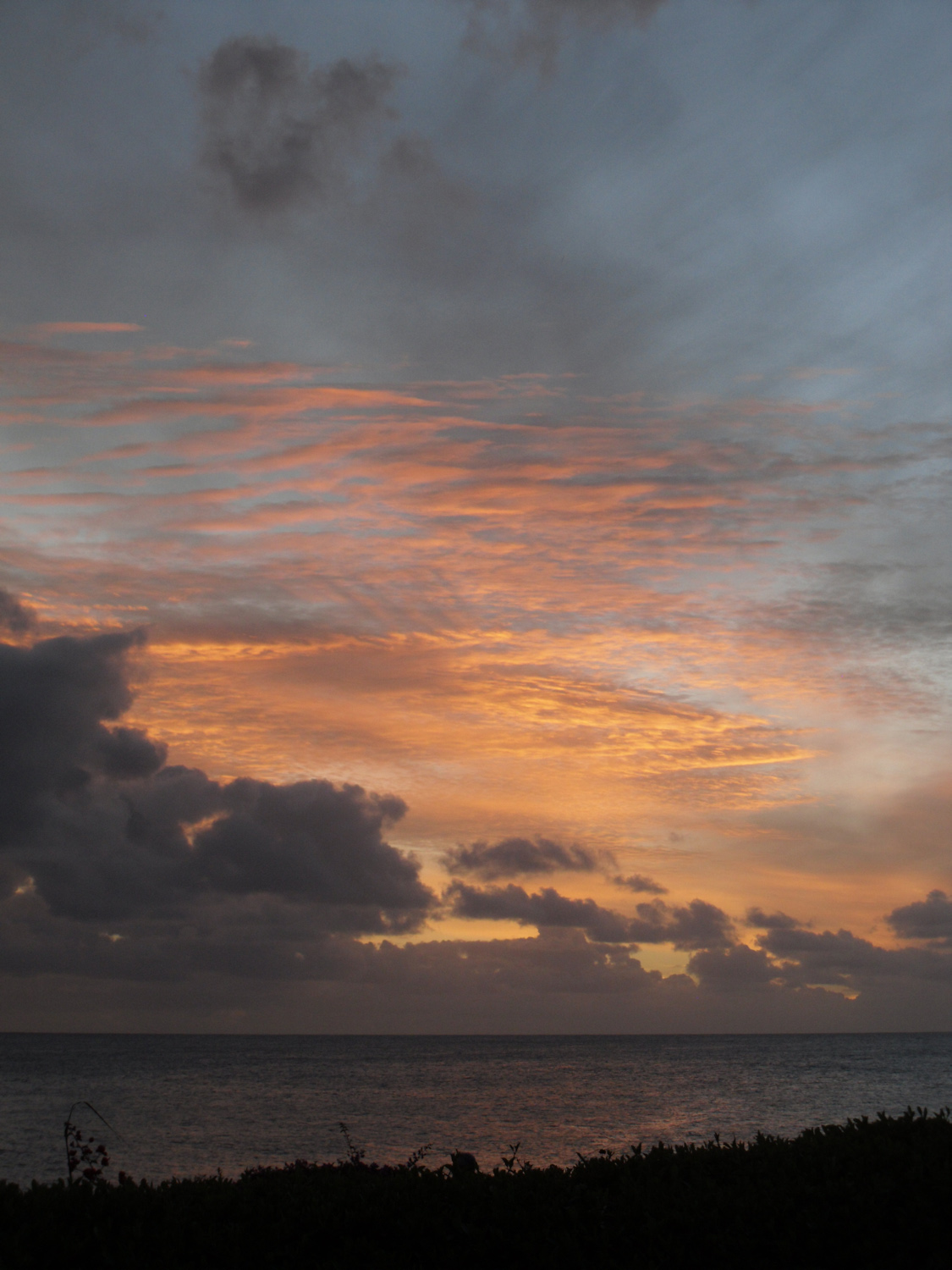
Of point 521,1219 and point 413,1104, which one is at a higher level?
point 521,1219

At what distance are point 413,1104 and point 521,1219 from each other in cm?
7070

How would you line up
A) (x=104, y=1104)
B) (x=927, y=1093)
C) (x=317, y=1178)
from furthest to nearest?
(x=927, y=1093)
(x=104, y=1104)
(x=317, y=1178)

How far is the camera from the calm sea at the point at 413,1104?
48750 mm

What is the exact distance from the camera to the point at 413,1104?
250ft

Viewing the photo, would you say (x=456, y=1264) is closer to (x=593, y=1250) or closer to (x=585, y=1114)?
(x=593, y=1250)

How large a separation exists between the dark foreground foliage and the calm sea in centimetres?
3103

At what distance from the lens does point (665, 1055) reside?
174625 millimetres

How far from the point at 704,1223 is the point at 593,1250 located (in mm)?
1671

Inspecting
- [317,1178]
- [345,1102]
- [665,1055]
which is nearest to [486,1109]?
[345,1102]

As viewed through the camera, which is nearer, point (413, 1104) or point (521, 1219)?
point (521, 1219)

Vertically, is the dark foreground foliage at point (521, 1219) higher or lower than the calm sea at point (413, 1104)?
higher

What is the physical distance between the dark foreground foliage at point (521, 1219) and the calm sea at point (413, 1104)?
1222 inches

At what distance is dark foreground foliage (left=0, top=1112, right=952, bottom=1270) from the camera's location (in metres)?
12.4

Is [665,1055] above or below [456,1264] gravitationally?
below
